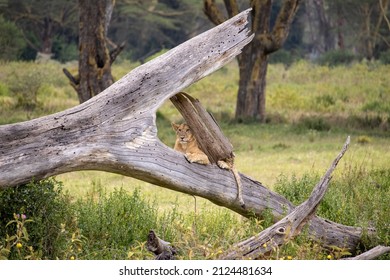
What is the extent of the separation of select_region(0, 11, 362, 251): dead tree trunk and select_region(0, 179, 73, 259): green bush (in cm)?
23

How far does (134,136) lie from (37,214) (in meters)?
0.96

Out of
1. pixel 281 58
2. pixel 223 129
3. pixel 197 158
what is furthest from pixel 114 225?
pixel 281 58

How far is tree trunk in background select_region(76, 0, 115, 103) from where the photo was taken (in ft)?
53.5

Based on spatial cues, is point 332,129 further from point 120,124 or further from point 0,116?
point 120,124

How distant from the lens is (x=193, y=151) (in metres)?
7.11

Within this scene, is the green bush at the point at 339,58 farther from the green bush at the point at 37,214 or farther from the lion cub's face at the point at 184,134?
the green bush at the point at 37,214

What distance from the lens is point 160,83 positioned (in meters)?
6.73

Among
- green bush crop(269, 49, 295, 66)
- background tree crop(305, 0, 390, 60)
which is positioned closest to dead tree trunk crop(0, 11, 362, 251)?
background tree crop(305, 0, 390, 60)

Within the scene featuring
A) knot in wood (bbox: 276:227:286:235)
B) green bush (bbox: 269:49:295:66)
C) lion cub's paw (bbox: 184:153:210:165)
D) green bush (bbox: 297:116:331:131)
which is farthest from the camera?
green bush (bbox: 269:49:295:66)

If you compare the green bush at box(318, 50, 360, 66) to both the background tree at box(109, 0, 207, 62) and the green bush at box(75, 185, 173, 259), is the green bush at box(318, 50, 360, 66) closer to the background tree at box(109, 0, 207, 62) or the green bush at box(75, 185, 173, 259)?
the background tree at box(109, 0, 207, 62)

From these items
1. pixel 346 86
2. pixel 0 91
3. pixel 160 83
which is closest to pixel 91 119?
pixel 160 83

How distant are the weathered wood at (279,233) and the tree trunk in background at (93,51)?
31.0ft

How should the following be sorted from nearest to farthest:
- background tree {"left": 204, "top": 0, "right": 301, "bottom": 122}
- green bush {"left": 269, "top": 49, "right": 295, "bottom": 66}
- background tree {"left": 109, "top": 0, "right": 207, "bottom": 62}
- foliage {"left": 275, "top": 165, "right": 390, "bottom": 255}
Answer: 1. foliage {"left": 275, "top": 165, "right": 390, "bottom": 255}
2. background tree {"left": 204, "top": 0, "right": 301, "bottom": 122}
3. background tree {"left": 109, "top": 0, "right": 207, "bottom": 62}
4. green bush {"left": 269, "top": 49, "right": 295, "bottom": 66}

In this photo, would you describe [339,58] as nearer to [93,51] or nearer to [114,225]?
[93,51]
